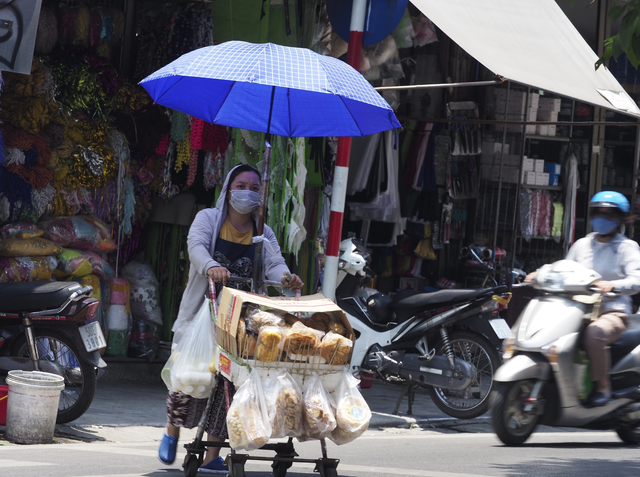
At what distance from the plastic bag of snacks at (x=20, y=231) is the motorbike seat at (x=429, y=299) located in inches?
125

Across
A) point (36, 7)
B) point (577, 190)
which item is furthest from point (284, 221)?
point (577, 190)

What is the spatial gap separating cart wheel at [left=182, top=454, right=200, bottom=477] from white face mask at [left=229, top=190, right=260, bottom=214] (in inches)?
55.5

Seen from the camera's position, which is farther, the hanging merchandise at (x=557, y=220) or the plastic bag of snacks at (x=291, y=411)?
the hanging merchandise at (x=557, y=220)

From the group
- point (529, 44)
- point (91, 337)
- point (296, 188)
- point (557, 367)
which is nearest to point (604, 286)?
point (557, 367)

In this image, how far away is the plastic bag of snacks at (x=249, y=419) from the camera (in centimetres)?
434

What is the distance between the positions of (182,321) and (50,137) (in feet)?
11.1

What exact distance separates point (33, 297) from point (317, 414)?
10.2 feet

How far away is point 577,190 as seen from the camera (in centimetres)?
1259

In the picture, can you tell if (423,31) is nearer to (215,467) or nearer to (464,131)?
(464,131)

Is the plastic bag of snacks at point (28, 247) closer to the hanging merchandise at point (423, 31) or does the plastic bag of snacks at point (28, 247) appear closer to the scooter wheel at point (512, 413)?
the scooter wheel at point (512, 413)

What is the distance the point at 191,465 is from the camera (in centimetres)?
509

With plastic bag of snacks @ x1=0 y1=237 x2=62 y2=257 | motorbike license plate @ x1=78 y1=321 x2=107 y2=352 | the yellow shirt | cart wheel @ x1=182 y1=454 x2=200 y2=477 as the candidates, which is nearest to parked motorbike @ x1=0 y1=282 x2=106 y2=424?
motorbike license plate @ x1=78 y1=321 x2=107 y2=352

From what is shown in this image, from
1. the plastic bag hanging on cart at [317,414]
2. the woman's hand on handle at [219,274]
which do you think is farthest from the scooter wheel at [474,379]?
the plastic bag hanging on cart at [317,414]

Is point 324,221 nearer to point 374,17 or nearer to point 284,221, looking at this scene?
point 284,221
